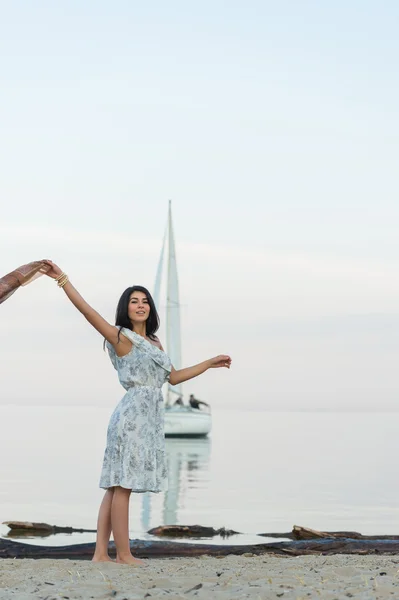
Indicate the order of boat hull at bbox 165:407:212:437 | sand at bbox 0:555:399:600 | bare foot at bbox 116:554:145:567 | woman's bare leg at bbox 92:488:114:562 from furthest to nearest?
boat hull at bbox 165:407:212:437 < woman's bare leg at bbox 92:488:114:562 < bare foot at bbox 116:554:145:567 < sand at bbox 0:555:399:600

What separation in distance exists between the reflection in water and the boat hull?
80.9 inches

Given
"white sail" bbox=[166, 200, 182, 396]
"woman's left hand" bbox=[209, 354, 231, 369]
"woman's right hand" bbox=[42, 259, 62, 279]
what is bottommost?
"woman's left hand" bbox=[209, 354, 231, 369]

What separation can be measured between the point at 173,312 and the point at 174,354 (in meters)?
2.25

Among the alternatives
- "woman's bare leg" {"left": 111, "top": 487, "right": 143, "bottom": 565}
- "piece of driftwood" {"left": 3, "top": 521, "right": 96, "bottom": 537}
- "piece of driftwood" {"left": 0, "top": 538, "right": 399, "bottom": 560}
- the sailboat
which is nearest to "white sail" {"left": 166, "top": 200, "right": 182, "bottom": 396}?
the sailboat

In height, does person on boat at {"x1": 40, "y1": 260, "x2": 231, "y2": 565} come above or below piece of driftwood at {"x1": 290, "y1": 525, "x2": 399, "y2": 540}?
above

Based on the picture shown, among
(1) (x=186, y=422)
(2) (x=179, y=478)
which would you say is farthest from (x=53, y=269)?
(1) (x=186, y=422)

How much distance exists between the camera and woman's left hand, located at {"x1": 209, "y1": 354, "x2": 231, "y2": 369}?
7.58m

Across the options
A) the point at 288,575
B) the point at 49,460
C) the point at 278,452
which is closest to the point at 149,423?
the point at 288,575

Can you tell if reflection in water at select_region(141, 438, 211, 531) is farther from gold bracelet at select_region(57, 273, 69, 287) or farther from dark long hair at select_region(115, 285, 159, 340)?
gold bracelet at select_region(57, 273, 69, 287)

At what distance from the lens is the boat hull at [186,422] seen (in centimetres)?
5403

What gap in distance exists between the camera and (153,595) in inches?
204

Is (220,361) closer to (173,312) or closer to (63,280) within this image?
(63,280)

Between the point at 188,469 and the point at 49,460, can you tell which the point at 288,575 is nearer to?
the point at 188,469

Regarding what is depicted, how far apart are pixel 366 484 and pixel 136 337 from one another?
749 inches
